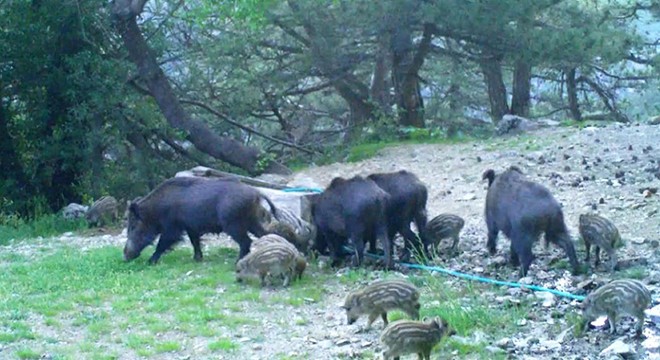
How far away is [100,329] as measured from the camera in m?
10.2

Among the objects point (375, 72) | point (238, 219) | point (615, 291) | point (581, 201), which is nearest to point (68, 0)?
point (375, 72)

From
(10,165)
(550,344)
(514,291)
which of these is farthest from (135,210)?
(10,165)

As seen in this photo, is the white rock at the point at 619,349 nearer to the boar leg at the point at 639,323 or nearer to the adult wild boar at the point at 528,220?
the boar leg at the point at 639,323

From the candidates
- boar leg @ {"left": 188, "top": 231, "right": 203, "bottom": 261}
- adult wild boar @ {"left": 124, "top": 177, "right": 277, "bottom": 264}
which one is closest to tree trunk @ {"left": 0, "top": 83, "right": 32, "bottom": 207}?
adult wild boar @ {"left": 124, "top": 177, "right": 277, "bottom": 264}

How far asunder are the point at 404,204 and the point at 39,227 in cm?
859

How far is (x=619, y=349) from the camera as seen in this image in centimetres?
830

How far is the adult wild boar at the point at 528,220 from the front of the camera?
11.0 m

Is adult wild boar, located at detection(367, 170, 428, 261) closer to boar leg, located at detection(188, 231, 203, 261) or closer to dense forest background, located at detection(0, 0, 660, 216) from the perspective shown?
boar leg, located at detection(188, 231, 203, 261)

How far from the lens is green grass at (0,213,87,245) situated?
60.5 feet

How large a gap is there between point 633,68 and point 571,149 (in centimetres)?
1135

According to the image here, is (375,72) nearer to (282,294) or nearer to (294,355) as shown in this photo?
(282,294)

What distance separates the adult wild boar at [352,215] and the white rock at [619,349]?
164 inches

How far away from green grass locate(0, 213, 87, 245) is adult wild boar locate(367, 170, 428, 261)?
7.66 metres

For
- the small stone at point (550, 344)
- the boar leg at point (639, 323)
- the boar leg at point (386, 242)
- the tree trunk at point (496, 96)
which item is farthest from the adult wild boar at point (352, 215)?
the tree trunk at point (496, 96)
